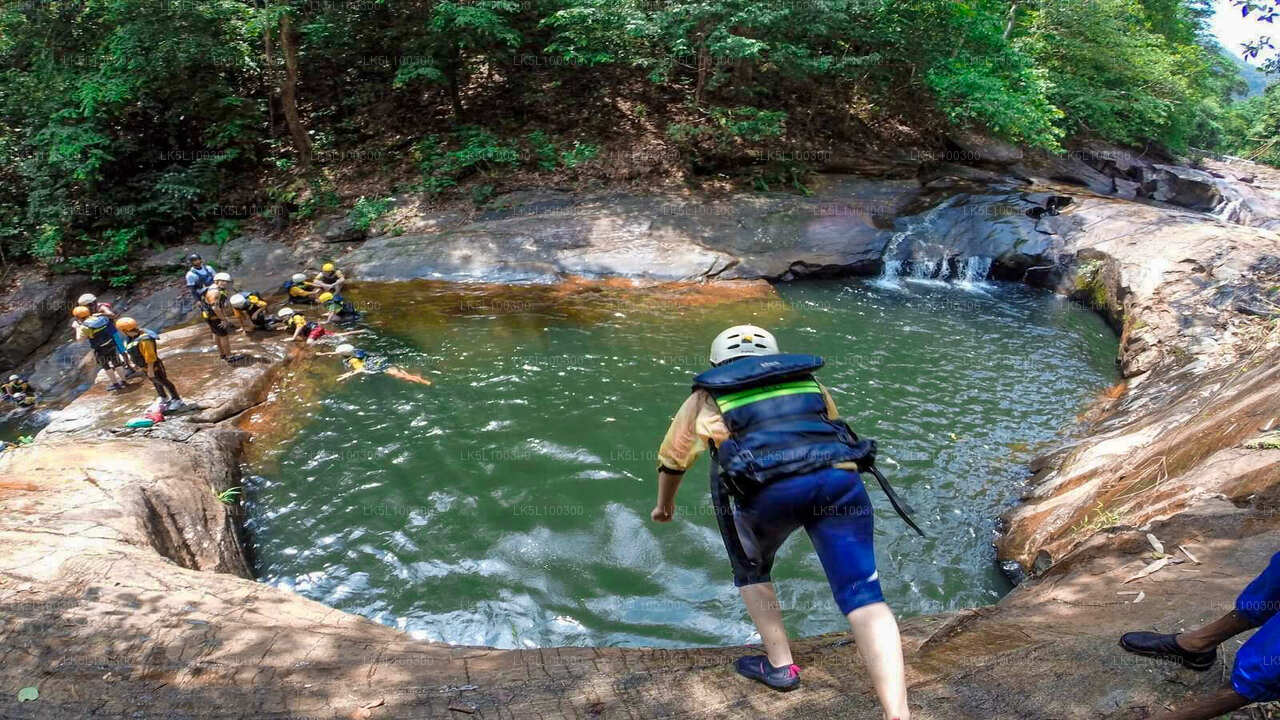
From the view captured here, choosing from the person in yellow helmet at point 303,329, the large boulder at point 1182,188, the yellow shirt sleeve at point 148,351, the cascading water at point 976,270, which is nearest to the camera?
the yellow shirt sleeve at point 148,351

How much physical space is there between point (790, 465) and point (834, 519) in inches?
11.1

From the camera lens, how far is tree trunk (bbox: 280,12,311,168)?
601 inches

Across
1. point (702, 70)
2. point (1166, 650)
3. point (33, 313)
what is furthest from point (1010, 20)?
point (33, 313)

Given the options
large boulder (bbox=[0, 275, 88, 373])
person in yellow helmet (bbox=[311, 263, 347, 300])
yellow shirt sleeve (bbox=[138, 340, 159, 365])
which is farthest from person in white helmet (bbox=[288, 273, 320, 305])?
large boulder (bbox=[0, 275, 88, 373])

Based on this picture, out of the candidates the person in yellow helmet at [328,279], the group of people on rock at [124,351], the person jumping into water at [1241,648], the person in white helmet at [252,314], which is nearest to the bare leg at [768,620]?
the person jumping into water at [1241,648]

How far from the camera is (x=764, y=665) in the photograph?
9.78 feet

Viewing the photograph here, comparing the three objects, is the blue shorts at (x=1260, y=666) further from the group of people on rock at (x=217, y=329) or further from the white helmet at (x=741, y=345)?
the group of people on rock at (x=217, y=329)

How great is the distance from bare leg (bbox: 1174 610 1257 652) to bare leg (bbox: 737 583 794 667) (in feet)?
5.40

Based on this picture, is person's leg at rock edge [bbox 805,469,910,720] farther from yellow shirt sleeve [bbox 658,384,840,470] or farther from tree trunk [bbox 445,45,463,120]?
tree trunk [bbox 445,45,463,120]

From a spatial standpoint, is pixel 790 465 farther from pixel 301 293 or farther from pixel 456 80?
pixel 456 80

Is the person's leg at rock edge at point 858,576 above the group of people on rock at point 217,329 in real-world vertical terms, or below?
above

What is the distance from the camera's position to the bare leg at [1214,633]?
2506mm

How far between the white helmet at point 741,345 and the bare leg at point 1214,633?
6.66ft

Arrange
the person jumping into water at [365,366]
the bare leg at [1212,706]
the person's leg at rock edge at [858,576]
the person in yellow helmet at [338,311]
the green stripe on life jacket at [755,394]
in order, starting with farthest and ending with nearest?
the person in yellow helmet at [338,311], the person jumping into water at [365,366], the green stripe on life jacket at [755,394], the person's leg at rock edge at [858,576], the bare leg at [1212,706]
